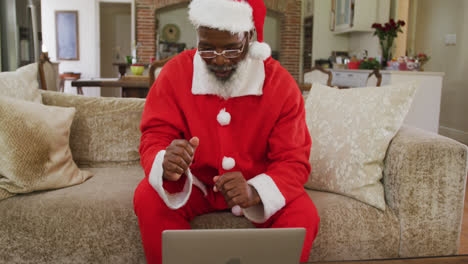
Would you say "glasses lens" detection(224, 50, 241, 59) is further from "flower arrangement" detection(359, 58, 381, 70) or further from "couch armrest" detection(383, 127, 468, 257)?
"flower arrangement" detection(359, 58, 381, 70)

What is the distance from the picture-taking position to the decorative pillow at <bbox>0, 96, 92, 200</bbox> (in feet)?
4.72

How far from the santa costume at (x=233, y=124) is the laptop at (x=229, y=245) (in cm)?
44

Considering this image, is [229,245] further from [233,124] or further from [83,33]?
[83,33]

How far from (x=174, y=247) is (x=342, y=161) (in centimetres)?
93

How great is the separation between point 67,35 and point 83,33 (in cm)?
32

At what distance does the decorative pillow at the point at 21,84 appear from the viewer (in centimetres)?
166

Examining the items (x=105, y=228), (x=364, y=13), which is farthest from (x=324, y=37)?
(x=105, y=228)

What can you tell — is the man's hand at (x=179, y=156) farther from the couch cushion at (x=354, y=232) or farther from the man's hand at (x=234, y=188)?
the couch cushion at (x=354, y=232)

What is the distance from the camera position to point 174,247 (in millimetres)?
772

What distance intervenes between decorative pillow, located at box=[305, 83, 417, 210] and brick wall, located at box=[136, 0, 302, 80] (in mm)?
6796

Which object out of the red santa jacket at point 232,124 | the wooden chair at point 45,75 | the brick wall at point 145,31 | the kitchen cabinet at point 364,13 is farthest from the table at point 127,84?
the brick wall at point 145,31

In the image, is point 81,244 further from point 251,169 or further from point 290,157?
point 290,157

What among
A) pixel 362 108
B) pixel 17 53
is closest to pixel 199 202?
pixel 362 108

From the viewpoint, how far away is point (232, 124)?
139 cm
